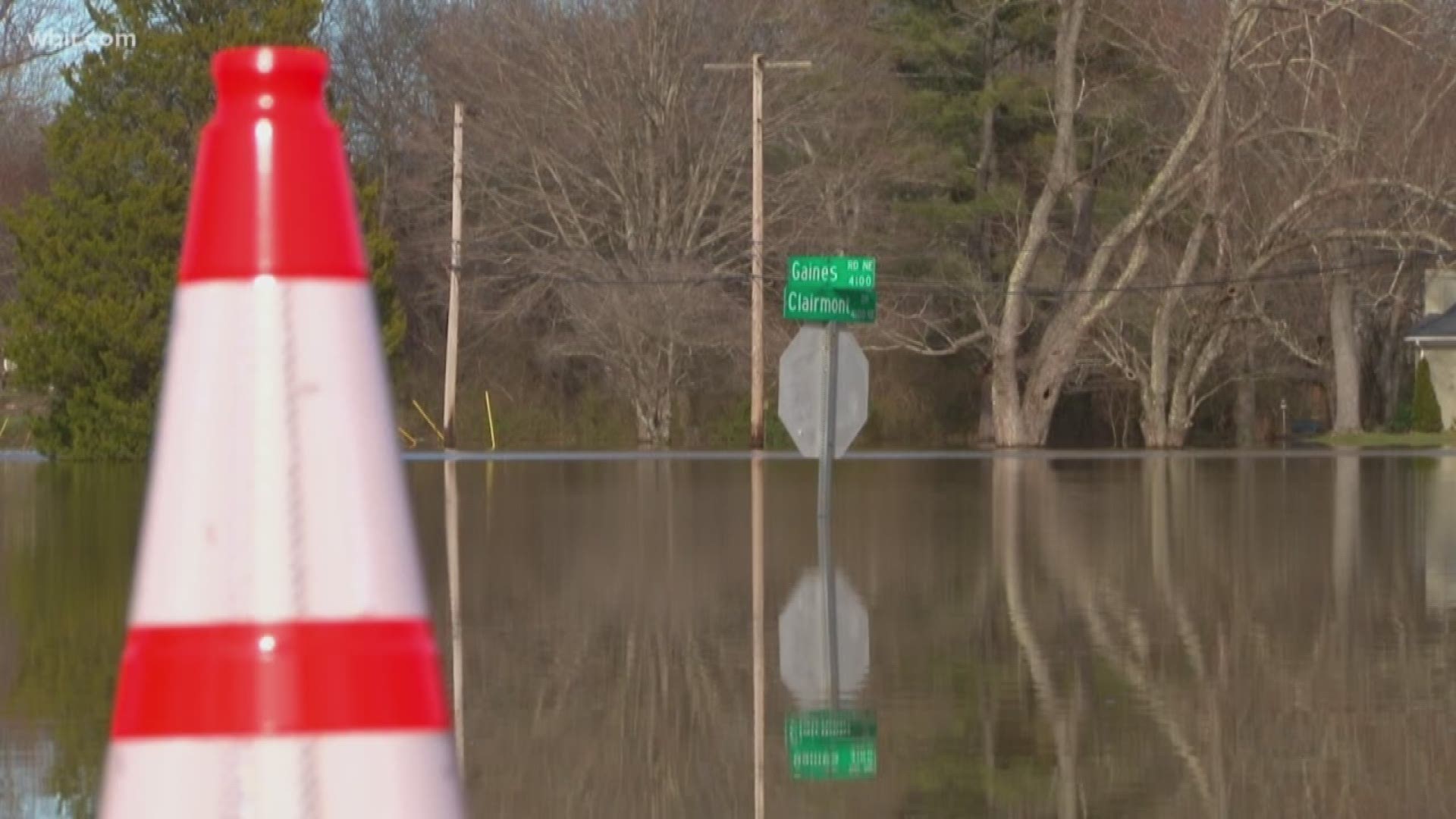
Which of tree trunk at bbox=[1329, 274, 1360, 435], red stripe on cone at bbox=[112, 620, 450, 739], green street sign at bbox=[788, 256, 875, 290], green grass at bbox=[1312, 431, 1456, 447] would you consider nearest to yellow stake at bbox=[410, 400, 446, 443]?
green grass at bbox=[1312, 431, 1456, 447]

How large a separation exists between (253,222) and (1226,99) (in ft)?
158

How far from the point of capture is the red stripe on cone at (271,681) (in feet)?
7.79

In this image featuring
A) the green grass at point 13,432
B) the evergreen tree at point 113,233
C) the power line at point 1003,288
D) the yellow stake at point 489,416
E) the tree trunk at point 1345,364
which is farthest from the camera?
the tree trunk at point 1345,364

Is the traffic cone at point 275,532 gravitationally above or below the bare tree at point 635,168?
below

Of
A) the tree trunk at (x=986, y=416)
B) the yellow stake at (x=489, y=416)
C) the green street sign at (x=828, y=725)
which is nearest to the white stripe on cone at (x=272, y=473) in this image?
the green street sign at (x=828, y=725)

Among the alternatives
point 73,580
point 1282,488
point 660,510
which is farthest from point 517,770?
point 1282,488

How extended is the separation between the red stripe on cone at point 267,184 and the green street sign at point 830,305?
→ 48.7 feet

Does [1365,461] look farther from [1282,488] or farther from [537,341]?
[537,341]

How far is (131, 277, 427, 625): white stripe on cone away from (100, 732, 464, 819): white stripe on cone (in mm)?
128

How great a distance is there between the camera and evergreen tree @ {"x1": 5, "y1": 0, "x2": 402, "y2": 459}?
43.0 m

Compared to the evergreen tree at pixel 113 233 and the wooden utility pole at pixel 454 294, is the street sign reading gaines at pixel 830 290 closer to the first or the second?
the evergreen tree at pixel 113 233

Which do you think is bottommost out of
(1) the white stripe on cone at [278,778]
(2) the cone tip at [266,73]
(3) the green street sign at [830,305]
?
(1) the white stripe on cone at [278,778]

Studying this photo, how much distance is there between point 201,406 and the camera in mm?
2467

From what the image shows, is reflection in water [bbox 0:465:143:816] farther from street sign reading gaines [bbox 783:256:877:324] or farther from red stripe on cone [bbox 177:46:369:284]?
street sign reading gaines [bbox 783:256:877:324]
